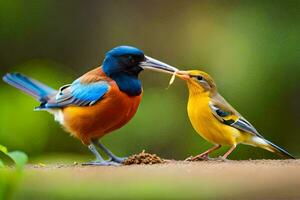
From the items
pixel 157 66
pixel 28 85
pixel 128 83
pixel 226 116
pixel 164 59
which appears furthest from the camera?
pixel 164 59

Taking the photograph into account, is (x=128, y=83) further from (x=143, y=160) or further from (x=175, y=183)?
(x=175, y=183)

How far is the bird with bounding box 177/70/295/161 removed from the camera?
4.43 meters

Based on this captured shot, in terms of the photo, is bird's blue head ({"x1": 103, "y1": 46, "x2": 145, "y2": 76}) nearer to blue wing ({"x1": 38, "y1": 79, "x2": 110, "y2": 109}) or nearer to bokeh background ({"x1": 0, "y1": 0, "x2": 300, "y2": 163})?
blue wing ({"x1": 38, "y1": 79, "x2": 110, "y2": 109})

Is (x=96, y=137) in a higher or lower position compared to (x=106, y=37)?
higher

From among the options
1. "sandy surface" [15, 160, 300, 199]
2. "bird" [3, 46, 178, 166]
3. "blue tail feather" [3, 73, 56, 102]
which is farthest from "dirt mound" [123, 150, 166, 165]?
"blue tail feather" [3, 73, 56, 102]

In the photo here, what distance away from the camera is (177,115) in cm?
822

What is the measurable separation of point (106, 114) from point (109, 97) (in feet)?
0.27

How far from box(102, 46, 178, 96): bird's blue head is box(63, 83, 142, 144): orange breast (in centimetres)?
4

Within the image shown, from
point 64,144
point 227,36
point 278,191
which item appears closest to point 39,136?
point 64,144

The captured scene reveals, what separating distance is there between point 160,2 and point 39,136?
335 cm

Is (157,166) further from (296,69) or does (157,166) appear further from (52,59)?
(52,59)

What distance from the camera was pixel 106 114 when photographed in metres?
4.21

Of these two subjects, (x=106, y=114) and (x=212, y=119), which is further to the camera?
(x=212, y=119)

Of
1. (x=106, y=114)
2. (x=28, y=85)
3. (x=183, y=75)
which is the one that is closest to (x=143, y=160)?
(x=106, y=114)
